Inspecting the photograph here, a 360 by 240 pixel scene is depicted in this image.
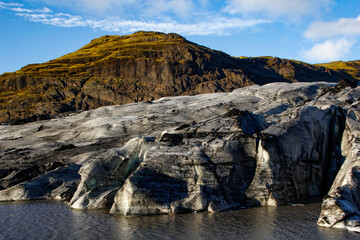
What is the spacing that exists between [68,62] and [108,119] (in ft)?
258

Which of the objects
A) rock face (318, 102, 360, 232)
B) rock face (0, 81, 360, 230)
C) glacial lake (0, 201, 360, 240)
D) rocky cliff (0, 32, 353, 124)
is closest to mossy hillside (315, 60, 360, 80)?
rocky cliff (0, 32, 353, 124)

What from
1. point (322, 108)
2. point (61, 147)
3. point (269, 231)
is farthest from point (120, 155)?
point (61, 147)

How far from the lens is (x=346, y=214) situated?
18484mm

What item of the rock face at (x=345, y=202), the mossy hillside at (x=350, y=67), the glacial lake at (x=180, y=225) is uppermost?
the mossy hillside at (x=350, y=67)

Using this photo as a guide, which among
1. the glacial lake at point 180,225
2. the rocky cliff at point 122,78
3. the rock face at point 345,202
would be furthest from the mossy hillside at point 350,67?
the glacial lake at point 180,225

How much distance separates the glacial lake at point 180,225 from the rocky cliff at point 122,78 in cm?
7468

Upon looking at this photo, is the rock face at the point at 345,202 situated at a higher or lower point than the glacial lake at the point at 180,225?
higher

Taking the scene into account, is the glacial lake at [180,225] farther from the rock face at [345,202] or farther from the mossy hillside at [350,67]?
the mossy hillside at [350,67]

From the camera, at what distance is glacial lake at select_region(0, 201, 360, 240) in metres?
18.1

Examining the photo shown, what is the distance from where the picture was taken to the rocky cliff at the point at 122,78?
10138 cm

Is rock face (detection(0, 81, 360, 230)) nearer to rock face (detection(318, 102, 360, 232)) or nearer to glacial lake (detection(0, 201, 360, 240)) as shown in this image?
rock face (detection(318, 102, 360, 232))

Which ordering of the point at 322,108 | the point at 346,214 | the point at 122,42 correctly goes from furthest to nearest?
1. the point at 122,42
2. the point at 322,108
3. the point at 346,214

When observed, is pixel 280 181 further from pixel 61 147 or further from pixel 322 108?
pixel 61 147

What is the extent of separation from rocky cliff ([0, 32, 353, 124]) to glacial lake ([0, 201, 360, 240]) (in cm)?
7468
